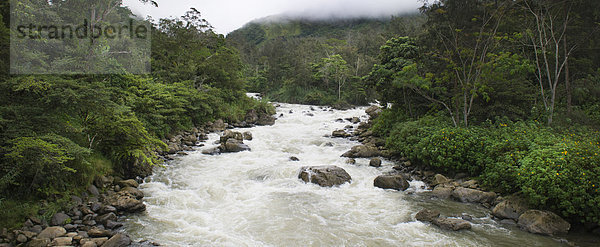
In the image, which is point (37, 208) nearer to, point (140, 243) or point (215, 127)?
point (140, 243)

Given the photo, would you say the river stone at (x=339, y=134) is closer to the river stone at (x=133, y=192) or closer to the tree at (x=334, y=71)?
the river stone at (x=133, y=192)

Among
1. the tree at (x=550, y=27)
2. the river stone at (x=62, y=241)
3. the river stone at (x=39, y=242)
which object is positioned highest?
the tree at (x=550, y=27)

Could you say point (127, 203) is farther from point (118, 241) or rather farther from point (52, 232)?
point (118, 241)

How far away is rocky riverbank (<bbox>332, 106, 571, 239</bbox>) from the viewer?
7.09 meters

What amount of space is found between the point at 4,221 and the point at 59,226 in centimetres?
91

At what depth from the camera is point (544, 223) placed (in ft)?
23.1

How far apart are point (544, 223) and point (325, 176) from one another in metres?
6.09

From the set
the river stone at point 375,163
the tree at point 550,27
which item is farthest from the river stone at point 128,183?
the tree at point 550,27

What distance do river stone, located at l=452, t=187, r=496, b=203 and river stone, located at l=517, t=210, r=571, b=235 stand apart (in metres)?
1.37

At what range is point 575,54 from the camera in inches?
593

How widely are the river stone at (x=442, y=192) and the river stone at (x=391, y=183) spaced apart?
926mm

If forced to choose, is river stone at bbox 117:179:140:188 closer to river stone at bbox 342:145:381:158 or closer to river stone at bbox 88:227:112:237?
river stone at bbox 88:227:112:237

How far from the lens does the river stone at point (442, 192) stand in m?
9.36

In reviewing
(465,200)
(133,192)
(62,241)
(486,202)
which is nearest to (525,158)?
(486,202)
